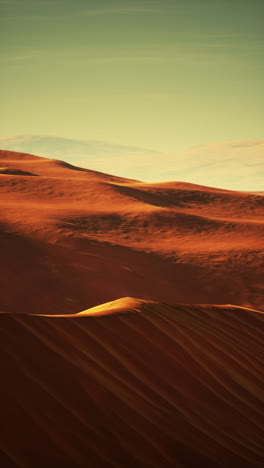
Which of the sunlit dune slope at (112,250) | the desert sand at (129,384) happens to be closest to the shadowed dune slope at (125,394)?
the desert sand at (129,384)

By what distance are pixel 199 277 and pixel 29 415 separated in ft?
53.4

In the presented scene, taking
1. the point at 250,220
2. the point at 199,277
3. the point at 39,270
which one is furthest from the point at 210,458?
the point at 250,220

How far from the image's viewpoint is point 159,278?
20.6 m

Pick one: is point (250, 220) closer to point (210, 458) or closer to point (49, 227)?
point (49, 227)

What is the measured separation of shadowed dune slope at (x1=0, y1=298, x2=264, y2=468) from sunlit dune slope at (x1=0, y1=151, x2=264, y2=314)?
9.39m

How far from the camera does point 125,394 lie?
6.34m

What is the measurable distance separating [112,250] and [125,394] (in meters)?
15.8

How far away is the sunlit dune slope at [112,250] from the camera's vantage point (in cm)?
1866

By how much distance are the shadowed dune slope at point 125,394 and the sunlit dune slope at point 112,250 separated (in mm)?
9388

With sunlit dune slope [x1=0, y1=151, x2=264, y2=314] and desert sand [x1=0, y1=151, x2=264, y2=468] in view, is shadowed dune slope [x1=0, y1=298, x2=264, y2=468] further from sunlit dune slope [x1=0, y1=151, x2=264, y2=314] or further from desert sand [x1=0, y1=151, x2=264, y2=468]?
sunlit dune slope [x1=0, y1=151, x2=264, y2=314]

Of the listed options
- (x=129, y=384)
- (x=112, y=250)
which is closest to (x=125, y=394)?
(x=129, y=384)

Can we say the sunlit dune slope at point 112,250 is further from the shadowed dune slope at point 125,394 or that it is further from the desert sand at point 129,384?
the shadowed dune slope at point 125,394

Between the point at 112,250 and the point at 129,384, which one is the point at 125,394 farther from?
the point at 112,250

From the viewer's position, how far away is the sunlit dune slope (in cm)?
1866
